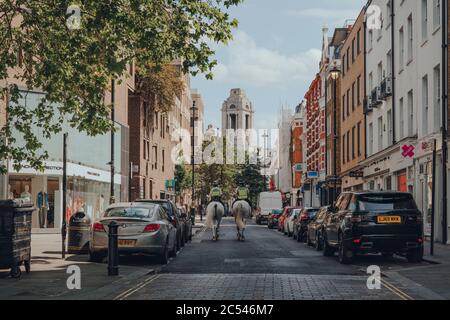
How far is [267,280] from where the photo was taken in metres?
13.1

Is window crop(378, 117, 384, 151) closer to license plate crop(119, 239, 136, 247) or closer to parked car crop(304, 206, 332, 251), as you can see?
parked car crop(304, 206, 332, 251)

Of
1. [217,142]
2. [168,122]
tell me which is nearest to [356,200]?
[168,122]

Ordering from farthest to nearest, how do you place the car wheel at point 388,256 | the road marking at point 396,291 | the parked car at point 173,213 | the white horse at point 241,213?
the white horse at point 241,213 → the parked car at point 173,213 → the car wheel at point 388,256 → the road marking at point 396,291

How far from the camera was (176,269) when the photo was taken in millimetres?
15773

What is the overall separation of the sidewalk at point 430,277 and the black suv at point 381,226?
771 millimetres

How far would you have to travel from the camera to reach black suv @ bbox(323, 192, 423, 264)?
16.9 m

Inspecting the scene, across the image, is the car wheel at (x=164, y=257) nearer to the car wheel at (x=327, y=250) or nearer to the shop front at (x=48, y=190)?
the car wheel at (x=327, y=250)

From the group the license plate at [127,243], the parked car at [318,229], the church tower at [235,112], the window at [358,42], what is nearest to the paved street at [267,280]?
the license plate at [127,243]

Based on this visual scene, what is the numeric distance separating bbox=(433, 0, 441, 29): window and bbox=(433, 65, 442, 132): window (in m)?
1.55

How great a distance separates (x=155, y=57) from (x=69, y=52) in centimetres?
174

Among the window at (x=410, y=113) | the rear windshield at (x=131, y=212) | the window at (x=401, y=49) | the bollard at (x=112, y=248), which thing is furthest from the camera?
the window at (x=401, y=49)

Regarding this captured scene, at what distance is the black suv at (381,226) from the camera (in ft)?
55.6

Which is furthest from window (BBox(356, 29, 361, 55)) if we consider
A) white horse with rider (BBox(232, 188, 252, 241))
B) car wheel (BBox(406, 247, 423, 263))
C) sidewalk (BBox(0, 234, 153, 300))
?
sidewalk (BBox(0, 234, 153, 300))

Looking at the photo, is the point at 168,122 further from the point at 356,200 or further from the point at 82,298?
the point at 82,298
